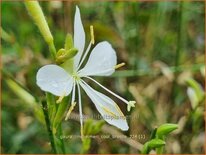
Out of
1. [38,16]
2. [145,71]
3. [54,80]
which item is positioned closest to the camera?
[54,80]

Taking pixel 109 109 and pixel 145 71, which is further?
pixel 145 71

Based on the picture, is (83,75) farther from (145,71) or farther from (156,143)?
(145,71)

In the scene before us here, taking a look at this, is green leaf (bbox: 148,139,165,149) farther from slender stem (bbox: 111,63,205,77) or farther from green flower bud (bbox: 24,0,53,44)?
slender stem (bbox: 111,63,205,77)

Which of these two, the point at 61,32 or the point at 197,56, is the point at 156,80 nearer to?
the point at 197,56

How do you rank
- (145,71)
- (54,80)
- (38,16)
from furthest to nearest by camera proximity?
(145,71) < (38,16) < (54,80)

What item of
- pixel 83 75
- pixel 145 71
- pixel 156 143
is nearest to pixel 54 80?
pixel 83 75

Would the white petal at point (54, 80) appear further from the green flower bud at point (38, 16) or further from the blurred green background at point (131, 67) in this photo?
the blurred green background at point (131, 67)

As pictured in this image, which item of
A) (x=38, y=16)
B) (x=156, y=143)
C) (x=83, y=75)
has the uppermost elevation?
(x=38, y=16)

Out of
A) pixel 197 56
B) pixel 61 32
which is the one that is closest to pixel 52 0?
pixel 61 32
